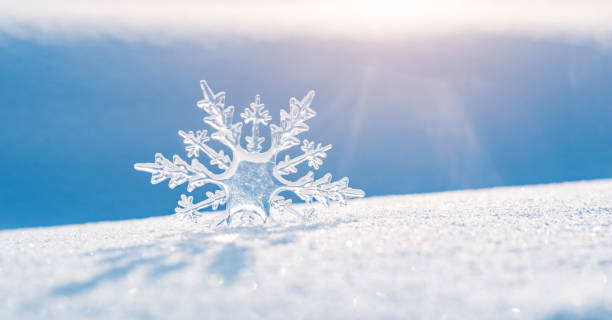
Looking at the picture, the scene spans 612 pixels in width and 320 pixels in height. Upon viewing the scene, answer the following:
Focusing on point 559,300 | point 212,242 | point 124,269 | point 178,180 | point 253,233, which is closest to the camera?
point 559,300

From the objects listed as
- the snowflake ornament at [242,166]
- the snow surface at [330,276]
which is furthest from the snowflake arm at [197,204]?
the snow surface at [330,276]

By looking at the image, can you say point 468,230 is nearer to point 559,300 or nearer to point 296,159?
point 559,300

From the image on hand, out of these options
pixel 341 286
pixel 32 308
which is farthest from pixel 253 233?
pixel 32 308

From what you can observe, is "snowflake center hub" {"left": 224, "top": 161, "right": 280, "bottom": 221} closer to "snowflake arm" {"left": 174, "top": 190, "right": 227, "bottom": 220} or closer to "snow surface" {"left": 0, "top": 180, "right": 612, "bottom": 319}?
"snowflake arm" {"left": 174, "top": 190, "right": 227, "bottom": 220}

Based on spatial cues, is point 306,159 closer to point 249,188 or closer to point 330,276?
point 249,188

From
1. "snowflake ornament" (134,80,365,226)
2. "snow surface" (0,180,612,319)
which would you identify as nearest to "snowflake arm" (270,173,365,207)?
"snowflake ornament" (134,80,365,226)

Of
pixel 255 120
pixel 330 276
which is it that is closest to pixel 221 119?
pixel 255 120

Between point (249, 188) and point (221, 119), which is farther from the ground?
point (221, 119)

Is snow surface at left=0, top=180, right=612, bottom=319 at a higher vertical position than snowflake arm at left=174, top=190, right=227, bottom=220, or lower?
lower
